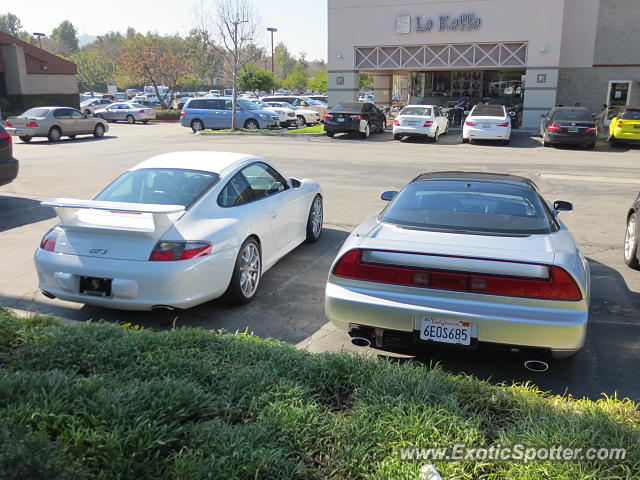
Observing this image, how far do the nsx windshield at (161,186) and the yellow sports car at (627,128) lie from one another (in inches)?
795

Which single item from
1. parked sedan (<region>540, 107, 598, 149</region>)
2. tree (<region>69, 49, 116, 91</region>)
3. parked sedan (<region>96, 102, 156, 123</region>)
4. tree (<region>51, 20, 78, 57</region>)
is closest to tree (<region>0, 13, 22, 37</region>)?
tree (<region>51, 20, 78, 57</region>)

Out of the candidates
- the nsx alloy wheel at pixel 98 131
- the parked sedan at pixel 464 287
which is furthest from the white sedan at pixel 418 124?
the parked sedan at pixel 464 287

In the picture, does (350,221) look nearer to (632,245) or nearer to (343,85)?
(632,245)

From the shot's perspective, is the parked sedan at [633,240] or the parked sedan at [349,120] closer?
the parked sedan at [633,240]

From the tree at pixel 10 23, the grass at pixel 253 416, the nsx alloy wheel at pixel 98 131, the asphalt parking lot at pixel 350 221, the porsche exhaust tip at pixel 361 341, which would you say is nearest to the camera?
the grass at pixel 253 416

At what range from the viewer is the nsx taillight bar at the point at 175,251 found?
506cm

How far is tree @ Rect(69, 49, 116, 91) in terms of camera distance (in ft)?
256

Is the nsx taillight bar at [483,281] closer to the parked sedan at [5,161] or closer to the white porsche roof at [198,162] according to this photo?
the white porsche roof at [198,162]

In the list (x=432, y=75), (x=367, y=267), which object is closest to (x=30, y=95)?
(x=432, y=75)

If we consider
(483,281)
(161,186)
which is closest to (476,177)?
(483,281)

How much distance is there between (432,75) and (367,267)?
37.4 m

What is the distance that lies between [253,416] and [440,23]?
28.8 m

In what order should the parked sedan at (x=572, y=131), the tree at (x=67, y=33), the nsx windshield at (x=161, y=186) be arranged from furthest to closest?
the tree at (x=67, y=33) < the parked sedan at (x=572, y=131) < the nsx windshield at (x=161, y=186)

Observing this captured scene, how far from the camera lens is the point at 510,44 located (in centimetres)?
2789
